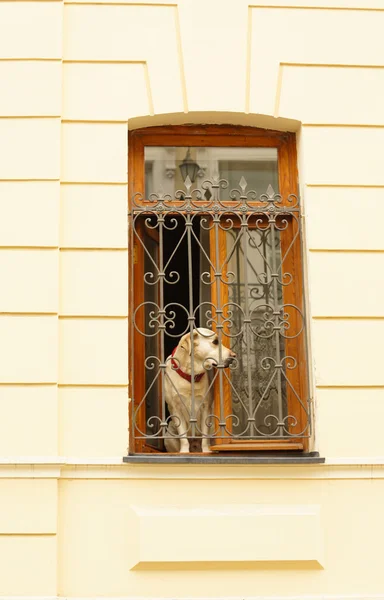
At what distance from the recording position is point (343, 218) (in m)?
6.17

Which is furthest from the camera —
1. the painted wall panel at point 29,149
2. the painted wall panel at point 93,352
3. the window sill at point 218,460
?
the painted wall panel at point 29,149

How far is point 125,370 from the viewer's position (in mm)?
5875

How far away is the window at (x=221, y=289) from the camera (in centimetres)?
608

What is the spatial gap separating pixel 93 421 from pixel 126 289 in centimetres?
90

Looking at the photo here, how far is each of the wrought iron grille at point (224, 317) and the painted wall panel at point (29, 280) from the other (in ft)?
1.97
